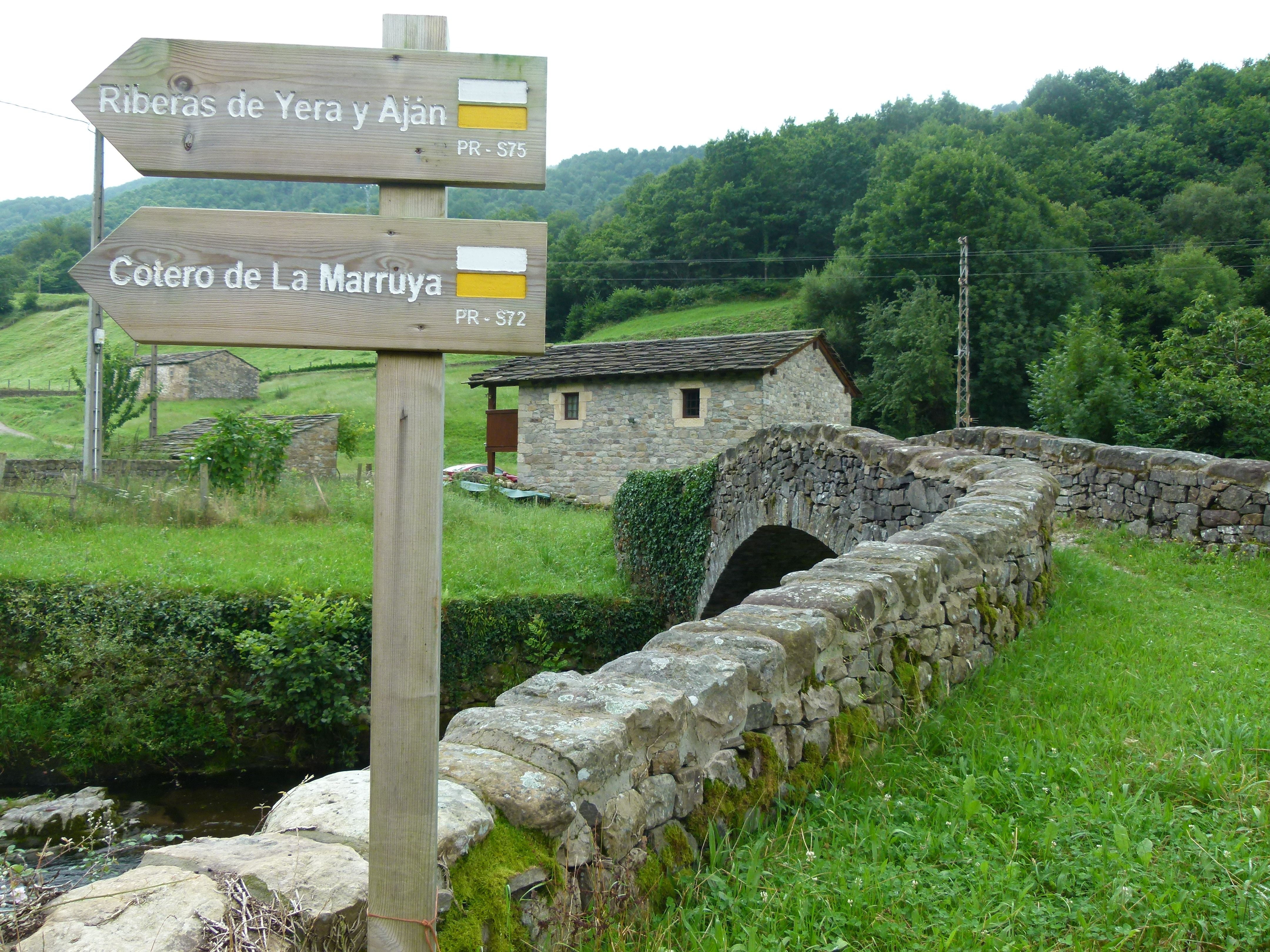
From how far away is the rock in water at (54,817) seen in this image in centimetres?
868

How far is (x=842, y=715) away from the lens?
11.0 ft

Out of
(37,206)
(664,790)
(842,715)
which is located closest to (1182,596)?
(842,715)

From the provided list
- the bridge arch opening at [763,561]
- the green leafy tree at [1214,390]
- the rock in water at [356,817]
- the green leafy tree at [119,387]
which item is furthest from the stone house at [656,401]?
the rock in water at [356,817]

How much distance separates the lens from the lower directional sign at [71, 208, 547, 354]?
6.06ft

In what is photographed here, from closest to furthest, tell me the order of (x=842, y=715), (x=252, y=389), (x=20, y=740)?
(x=842, y=715)
(x=20, y=740)
(x=252, y=389)

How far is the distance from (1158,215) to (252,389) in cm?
4324

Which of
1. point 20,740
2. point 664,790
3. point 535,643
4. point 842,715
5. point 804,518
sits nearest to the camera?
point 664,790

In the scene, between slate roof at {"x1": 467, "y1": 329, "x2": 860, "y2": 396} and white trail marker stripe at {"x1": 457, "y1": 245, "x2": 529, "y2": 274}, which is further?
slate roof at {"x1": 467, "y1": 329, "x2": 860, "y2": 396}

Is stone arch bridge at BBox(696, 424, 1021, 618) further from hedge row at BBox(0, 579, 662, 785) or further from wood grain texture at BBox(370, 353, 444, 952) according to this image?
wood grain texture at BBox(370, 353, 444, 952)

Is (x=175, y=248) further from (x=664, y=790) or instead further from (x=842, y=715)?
(x=842, y=715)

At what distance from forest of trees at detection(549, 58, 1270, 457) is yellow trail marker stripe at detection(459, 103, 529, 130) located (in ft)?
57.5

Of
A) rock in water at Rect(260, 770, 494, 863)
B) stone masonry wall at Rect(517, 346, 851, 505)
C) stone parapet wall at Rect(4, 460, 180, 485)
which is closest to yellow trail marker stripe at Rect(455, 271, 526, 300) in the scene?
rock in water at Rect(260, 770, 494, 863)

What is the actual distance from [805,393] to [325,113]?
70.9 feet

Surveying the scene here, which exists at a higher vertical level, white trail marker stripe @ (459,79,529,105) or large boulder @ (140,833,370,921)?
white trail marker stripe @ (459,79,529,105)
